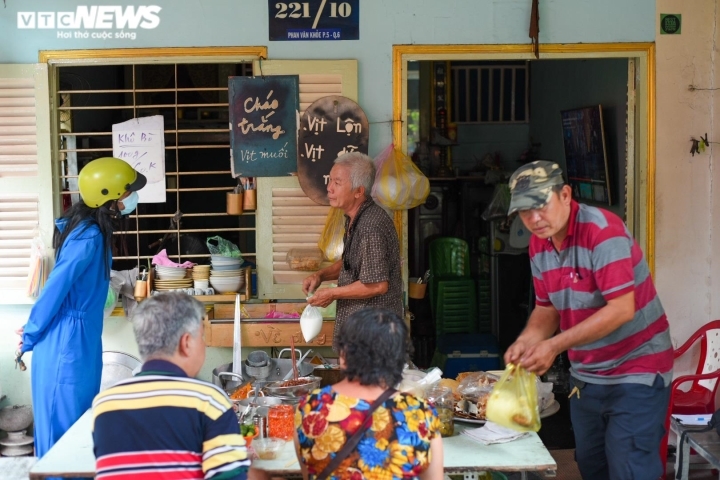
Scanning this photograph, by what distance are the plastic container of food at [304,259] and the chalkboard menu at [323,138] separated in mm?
387

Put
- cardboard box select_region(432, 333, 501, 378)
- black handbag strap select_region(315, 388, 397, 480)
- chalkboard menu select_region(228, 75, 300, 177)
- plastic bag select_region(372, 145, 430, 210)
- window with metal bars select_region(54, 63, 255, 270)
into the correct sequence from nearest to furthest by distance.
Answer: black handbag strap select_region(315, 388, 397, 480) → plastic bag select_region(372, 145, 430, 210) → chalkboard menu select_region(228, 75, 300, 177) → cardboard box select_region(432, 333, 501, 378) → window with metal bars select_region(54, 63, 255, 270)

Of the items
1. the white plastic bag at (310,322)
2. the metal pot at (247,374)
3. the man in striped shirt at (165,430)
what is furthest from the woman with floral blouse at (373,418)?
the white plastic bag at (310,322)

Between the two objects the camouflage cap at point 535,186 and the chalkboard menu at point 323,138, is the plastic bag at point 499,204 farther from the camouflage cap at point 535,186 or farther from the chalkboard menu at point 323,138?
the camouflage cap at point 535,186

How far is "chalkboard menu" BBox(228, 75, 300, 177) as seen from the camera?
18.8 ft

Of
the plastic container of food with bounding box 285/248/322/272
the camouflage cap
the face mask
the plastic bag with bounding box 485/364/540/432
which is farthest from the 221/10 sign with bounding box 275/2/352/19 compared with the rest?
the plastic bag with bounding box 485/364/540/432

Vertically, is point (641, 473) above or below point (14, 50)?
below

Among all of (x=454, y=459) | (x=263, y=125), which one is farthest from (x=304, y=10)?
(x=454, y=459)

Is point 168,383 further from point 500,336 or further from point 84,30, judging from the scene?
point 500,336

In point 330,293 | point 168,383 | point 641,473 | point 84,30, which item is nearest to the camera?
point 168,383

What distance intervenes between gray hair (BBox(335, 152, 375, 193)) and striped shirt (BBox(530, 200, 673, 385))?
1.32 m

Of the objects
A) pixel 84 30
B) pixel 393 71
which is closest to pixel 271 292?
pixel 393 71

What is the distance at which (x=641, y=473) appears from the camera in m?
3.69

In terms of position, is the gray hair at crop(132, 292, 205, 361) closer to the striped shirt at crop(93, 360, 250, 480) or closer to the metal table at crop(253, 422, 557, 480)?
the striped shirt at crop(93, 360, 250, 480)

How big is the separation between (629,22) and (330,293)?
9.17 feet
